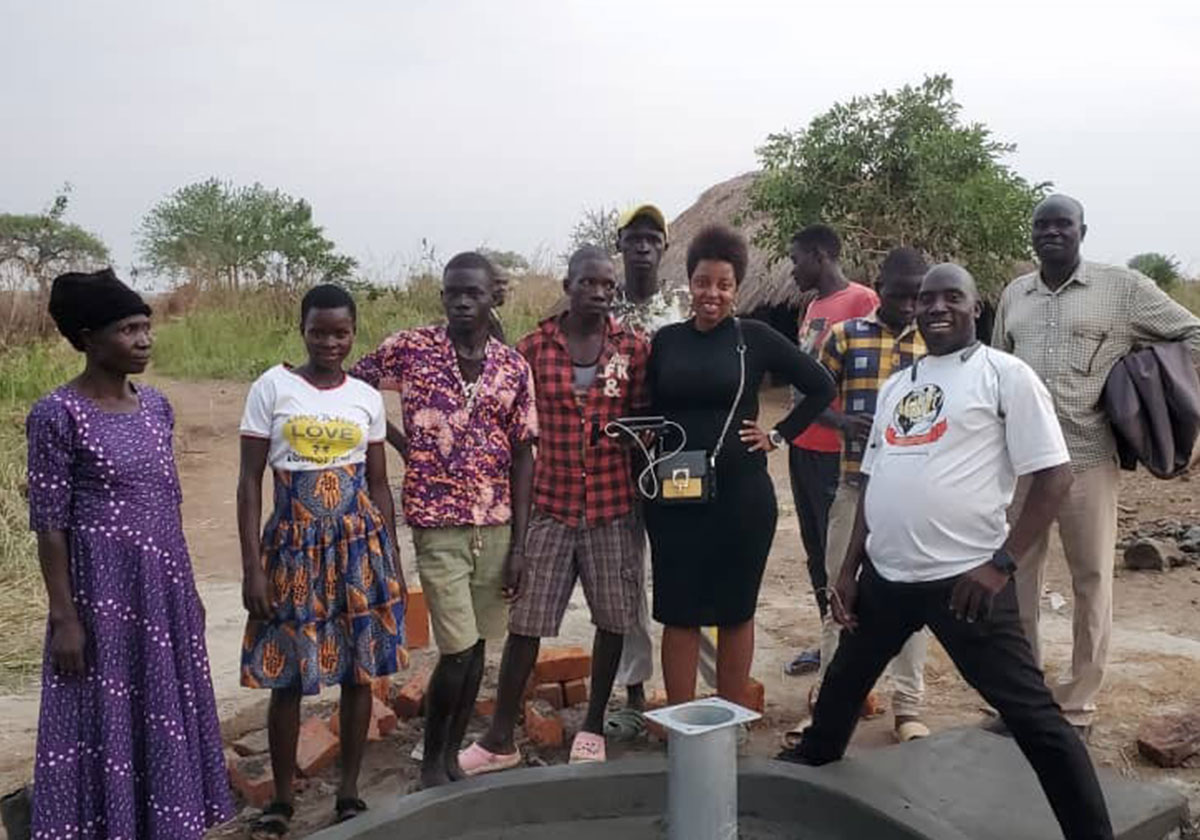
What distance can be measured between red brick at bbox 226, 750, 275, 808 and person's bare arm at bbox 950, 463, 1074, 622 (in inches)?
83.8

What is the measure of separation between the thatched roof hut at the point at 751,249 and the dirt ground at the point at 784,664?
17.0 ft

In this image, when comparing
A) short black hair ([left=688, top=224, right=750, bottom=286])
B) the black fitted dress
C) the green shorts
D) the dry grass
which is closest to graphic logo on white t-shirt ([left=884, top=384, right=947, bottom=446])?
the black fitted dress

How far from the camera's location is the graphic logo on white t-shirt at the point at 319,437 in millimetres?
2930

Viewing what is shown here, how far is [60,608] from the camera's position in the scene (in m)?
2.58

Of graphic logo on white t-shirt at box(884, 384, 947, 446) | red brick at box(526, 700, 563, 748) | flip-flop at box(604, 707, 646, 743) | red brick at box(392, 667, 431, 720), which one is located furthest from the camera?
red brick at box(392, 667, 431, 720)

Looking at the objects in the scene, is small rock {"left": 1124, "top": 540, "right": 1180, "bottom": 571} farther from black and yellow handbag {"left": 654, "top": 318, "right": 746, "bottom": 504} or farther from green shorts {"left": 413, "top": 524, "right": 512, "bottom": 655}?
green shorts {"left": 413, "top": 524, "right": 512, "bottom": 655}

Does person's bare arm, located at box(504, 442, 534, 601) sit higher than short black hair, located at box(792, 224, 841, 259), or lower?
lower

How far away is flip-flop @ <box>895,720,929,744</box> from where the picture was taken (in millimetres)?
3873

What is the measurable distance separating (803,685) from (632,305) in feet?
6.09

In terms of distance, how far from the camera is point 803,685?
15.1 feet

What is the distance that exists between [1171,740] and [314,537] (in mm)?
2980

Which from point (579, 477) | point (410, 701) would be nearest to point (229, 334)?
point (410, 701)

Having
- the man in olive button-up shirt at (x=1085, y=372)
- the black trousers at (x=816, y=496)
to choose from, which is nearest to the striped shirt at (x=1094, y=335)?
the man in olive button-up shirt at (x=1085, y=372)

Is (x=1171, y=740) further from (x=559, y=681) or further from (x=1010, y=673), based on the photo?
(x=559, y=681)
